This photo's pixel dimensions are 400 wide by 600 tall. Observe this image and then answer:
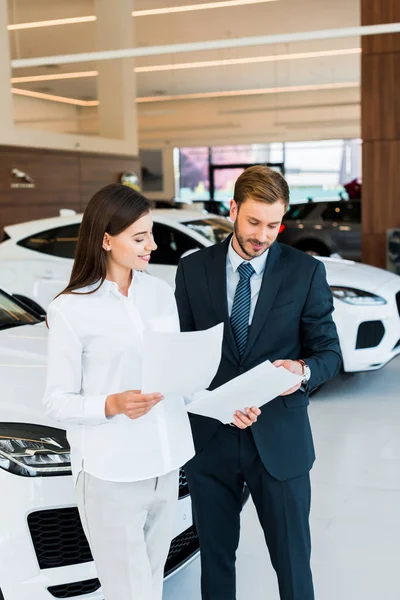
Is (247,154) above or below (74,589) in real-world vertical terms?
above

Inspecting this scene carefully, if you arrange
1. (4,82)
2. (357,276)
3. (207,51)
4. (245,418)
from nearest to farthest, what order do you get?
(245,418) < (357,276) < (4,82) < (207,51)

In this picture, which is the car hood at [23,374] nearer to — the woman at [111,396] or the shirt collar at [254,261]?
the woman at [111,396]

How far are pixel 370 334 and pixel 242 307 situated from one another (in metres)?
3.86

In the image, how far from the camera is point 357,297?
593cm

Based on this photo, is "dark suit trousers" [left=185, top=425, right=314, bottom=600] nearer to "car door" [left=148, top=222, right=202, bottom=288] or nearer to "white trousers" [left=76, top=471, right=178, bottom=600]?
"white trousers" [left=76, top=471, right=178, bottom=600]

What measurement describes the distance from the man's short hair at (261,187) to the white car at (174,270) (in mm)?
3749

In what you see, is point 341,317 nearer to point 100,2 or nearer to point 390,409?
point 390,409

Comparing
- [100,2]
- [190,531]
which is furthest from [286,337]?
[100,2]

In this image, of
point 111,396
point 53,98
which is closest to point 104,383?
point 111,396

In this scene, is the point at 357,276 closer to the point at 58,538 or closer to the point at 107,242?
the point at 58,538

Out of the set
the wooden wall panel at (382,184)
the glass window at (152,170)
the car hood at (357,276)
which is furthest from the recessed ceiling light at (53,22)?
the glass window at (152,170)

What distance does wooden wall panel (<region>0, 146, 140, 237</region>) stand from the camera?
1005 cm

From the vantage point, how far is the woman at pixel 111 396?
1836 mm

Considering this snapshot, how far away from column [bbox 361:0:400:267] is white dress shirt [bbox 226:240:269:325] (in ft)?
24.2
